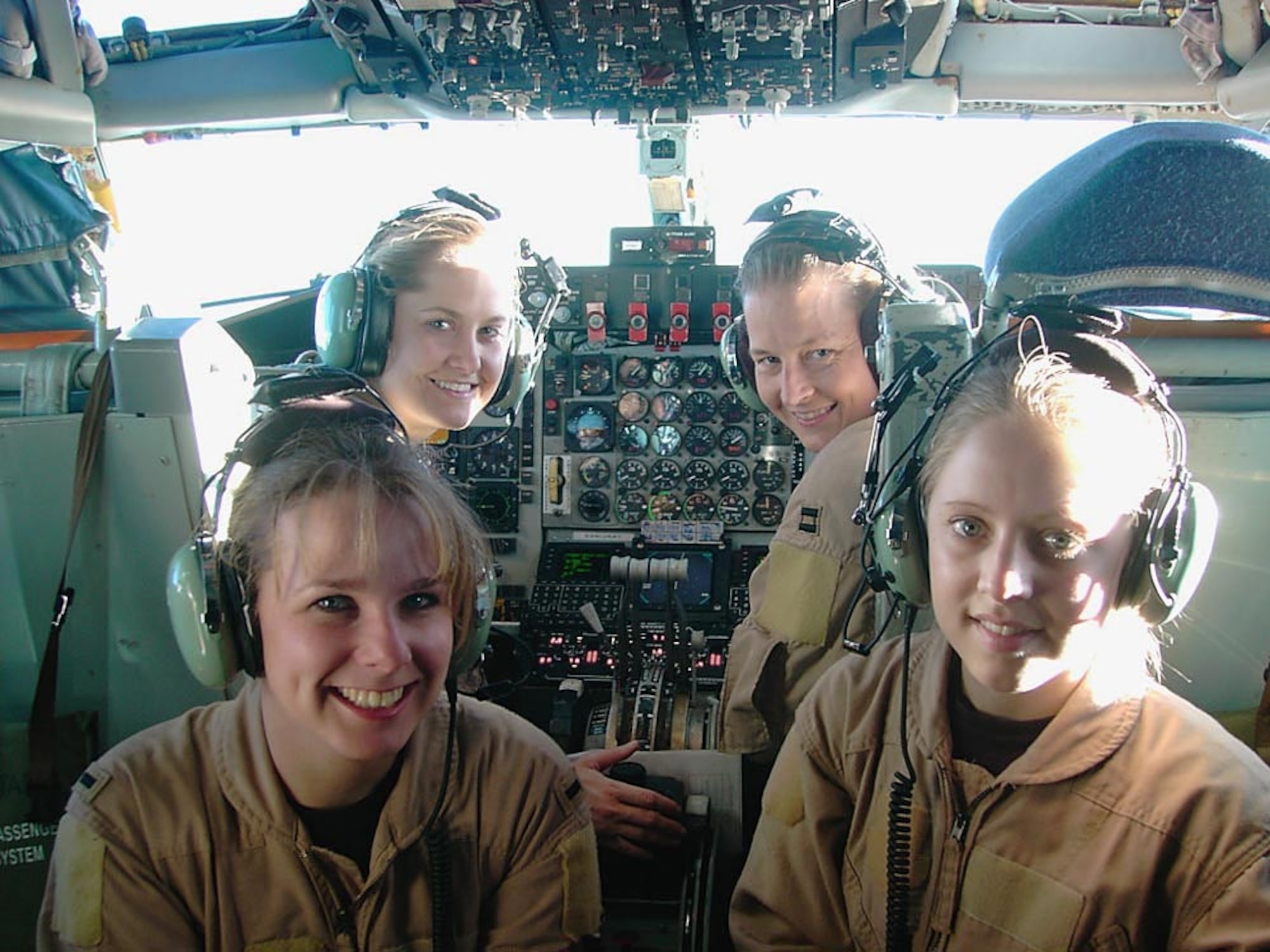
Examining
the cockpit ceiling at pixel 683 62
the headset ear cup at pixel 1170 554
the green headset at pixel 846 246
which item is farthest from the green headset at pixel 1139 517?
the cockpit ceiling at pixel 683 62

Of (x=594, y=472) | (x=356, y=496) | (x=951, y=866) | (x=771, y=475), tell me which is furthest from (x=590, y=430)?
(x=951, y=866)

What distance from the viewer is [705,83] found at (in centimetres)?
274

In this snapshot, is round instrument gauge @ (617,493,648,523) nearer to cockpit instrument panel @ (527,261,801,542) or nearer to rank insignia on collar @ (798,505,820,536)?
cockpit instrument panel @ (527,261,801,542)

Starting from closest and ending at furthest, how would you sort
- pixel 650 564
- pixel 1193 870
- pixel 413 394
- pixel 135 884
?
pixel 1193 870
pixel 135 884
pixel 413 394
pixel 650 564

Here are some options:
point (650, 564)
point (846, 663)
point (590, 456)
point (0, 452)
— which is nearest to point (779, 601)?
point (846, 663)

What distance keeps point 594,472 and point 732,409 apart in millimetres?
499

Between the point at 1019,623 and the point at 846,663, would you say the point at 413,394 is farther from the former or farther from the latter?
the point at 1019,623

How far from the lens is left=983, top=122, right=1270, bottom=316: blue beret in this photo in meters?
1.00

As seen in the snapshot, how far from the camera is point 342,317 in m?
1.65

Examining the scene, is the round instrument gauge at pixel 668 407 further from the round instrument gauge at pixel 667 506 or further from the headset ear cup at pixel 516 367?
the headset ear cup at pixel 516 367

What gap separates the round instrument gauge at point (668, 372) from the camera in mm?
3189

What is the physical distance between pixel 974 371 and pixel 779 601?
1.75 feet

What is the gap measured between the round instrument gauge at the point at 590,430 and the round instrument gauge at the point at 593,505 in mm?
143

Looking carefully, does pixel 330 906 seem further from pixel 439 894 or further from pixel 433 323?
pixel 433 323
